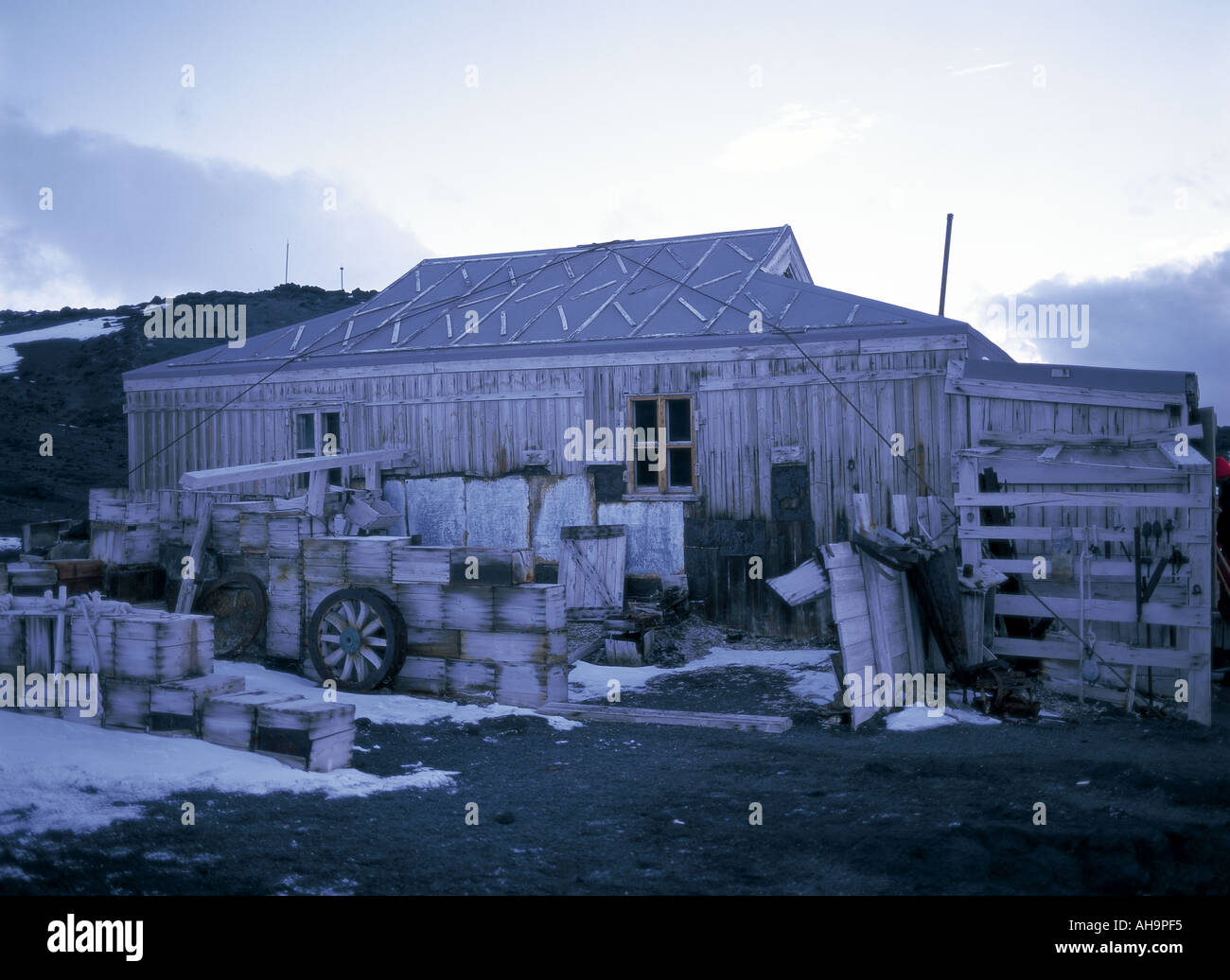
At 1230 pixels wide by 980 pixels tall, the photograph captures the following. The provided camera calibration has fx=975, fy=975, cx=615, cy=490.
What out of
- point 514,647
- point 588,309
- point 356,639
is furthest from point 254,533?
point 588,309

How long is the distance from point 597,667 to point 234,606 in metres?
4.58

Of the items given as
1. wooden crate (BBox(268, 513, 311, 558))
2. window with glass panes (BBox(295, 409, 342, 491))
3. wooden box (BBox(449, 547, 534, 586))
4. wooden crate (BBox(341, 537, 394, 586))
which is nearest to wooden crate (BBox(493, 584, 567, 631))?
wooden box (BBox(449, 547, 534, 586))

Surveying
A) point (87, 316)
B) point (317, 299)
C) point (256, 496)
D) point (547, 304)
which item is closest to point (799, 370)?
point (547, 304)

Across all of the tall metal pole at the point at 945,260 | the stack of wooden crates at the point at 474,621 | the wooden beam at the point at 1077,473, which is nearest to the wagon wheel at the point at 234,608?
the stack of wooden crates at the point at 474,621

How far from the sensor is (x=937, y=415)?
13102 mm

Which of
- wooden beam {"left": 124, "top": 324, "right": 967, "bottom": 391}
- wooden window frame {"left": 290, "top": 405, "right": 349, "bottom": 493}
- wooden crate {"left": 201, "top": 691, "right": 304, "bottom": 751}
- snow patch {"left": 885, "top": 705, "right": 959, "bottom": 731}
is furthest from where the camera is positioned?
wooden window frame {"left": 290, "top": 405, "right": 349, "bottom": 493}

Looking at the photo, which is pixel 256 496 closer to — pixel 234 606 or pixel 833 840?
pixel 234 606

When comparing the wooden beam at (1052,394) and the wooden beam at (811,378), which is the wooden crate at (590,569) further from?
the wooden beam at (1052,394)

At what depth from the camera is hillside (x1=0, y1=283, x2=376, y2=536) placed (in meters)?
28.7

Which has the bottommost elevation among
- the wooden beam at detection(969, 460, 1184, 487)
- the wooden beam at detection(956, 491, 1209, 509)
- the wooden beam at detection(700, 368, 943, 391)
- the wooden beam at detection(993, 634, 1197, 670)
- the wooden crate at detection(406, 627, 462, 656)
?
the wooden beam at detection(993, 634, 1197, 670)

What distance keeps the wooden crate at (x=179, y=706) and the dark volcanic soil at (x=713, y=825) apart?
49.7 inches

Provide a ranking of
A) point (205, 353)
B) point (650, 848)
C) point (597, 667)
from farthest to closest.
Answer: point (205, 353), point (597, 667), point (650, 848)

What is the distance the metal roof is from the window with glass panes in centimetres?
84

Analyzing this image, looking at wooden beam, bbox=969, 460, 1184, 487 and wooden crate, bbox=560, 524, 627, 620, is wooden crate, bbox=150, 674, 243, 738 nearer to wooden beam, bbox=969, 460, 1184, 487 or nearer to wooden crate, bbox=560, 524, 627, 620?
wooden crate, bbox=560, 524, 627, 620
